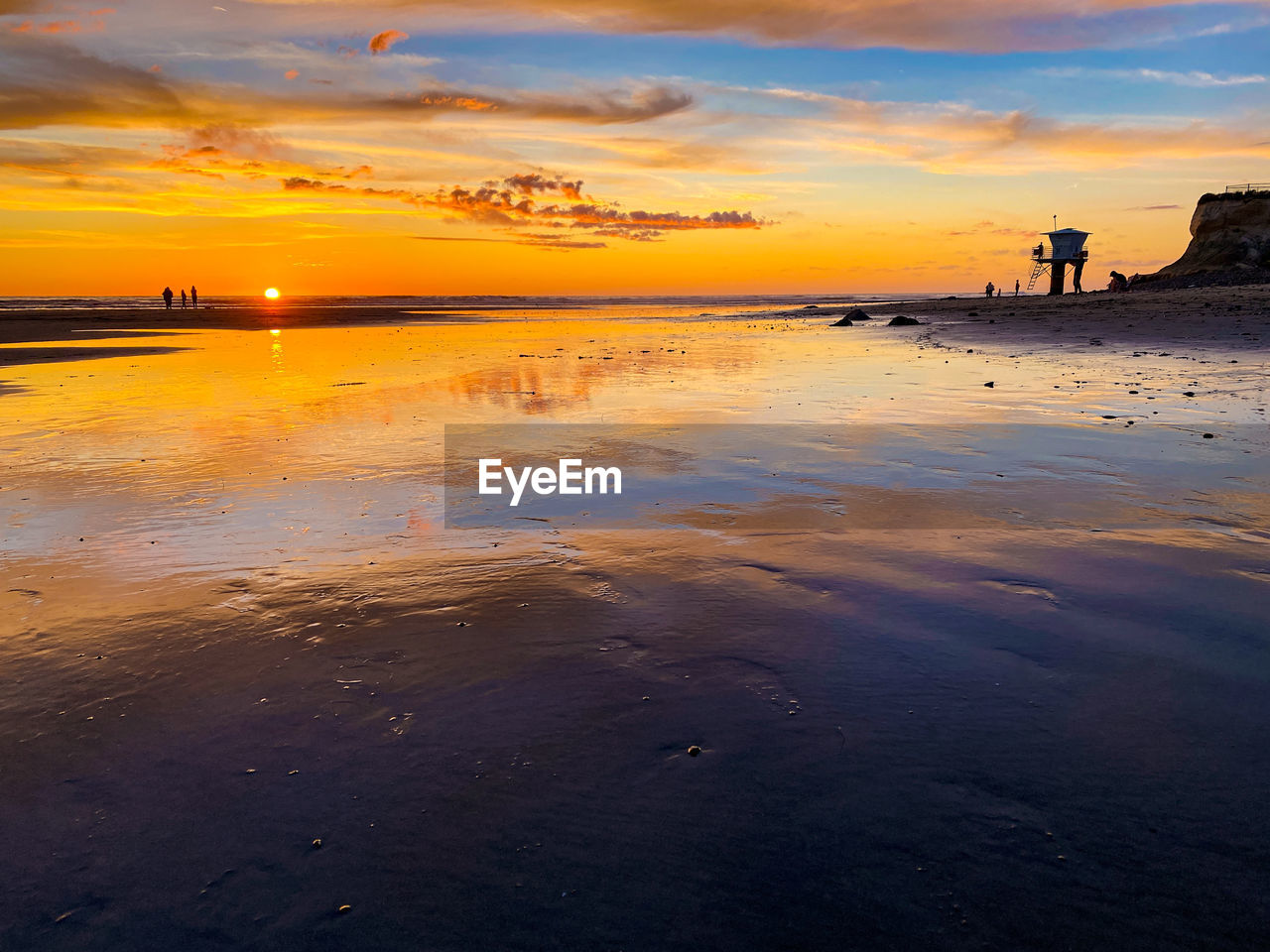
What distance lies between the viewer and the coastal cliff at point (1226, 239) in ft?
223

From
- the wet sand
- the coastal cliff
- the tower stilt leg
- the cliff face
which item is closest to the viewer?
the wet sand

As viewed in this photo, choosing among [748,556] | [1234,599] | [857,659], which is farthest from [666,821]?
[1234,599]

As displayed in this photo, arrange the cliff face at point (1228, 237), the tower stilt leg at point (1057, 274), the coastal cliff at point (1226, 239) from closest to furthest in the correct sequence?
the coastal cliff at point (1226, 239)
the cliff face at point (1228, 237)
the tower stilt leg at point (1057, 274)

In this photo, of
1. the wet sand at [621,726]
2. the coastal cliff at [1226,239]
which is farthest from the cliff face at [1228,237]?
the wet sand at [621,726]

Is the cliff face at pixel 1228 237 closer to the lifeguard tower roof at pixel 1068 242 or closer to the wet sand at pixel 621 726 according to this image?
the lifeguard tower roof at pixel 1068 242

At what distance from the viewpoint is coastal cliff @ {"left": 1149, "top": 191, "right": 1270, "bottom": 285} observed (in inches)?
2677

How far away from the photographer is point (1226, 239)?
71.6 metres

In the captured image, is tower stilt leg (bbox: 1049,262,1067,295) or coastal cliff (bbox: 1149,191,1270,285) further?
tower stilt leg (bbox: 1049,262,1067,295)

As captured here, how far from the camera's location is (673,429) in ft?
33.5

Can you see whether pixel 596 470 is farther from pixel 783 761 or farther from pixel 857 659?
pixel 783 761

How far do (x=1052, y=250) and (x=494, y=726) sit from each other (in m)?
91.7

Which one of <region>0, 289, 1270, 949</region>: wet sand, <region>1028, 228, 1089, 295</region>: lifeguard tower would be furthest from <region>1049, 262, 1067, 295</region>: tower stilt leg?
<region>0, 289, 1270, 949</region>: wet sand

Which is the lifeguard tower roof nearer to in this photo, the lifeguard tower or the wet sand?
the lifeguard tower

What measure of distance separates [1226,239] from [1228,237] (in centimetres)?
26
